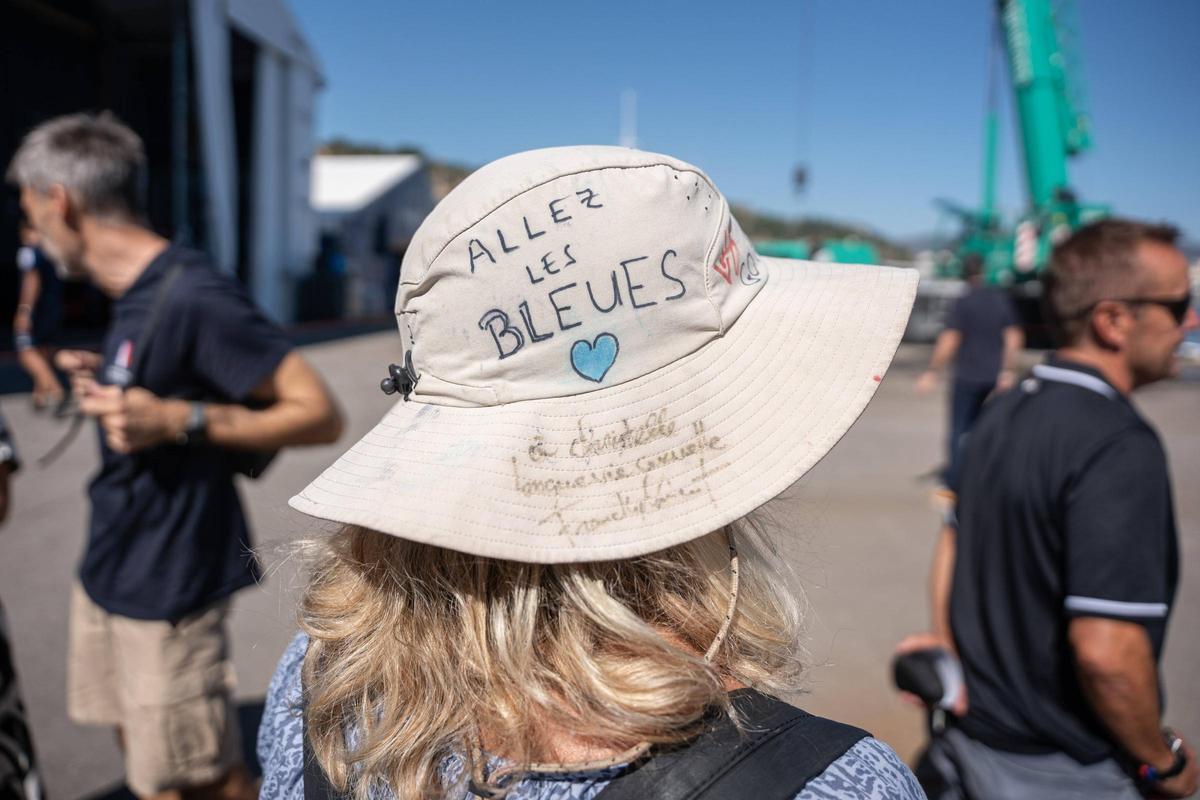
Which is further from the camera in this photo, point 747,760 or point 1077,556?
point 1077,556

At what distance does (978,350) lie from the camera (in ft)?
20.1

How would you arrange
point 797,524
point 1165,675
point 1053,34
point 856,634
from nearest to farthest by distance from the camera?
point 797,524
point 1165,675
point 856,634
point 1053,34

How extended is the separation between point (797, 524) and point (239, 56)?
51.8ft

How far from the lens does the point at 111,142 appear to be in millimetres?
2350

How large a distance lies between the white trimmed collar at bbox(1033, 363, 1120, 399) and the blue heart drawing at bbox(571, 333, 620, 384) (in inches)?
58.9

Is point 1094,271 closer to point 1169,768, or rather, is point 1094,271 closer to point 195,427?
point 1169,768

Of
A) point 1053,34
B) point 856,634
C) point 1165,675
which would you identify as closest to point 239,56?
point 1053,34

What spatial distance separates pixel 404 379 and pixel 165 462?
1.51 metres

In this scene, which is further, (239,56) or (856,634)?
(239,56)

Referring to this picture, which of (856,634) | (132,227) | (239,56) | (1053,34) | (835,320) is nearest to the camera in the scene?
(835,320)

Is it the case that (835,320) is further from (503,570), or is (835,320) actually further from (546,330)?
(503,570)

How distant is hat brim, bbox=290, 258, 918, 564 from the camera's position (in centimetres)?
80

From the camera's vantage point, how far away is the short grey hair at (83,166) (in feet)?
7.42

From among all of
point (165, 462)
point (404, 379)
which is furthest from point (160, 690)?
point (404, 379)
